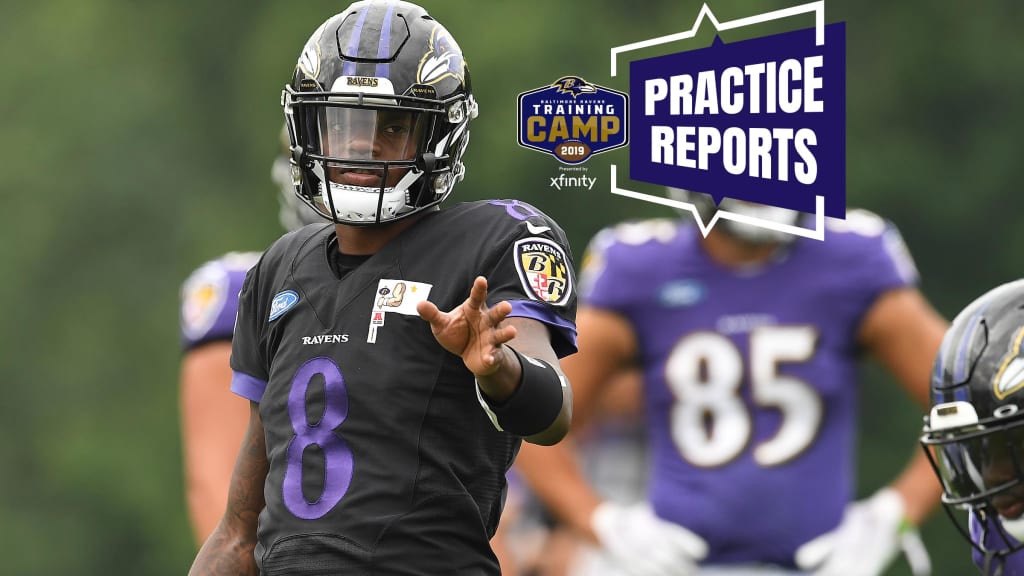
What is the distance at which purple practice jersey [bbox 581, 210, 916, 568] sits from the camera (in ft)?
22.5

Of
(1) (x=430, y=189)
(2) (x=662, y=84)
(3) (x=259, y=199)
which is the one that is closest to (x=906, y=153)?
(3) (x=259, y=199)

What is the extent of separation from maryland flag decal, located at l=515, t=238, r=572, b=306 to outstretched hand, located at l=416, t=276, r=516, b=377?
27 cm

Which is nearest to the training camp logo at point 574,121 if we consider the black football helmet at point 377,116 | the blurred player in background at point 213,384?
the blurred player in background at point 213,384

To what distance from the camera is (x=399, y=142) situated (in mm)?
3689

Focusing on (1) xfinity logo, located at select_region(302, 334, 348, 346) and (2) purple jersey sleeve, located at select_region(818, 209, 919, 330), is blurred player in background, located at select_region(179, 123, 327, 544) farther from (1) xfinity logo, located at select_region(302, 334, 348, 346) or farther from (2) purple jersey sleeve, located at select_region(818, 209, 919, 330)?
(1) xfinity logo, located at select_region(302, 334, 348, 346)

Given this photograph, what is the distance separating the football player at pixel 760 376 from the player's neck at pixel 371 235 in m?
3.44

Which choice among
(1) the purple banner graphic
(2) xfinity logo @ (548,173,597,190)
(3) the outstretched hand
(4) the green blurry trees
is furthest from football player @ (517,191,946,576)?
(4) the green blurry trees

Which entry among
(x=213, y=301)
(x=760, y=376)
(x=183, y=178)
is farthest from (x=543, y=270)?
(x=183, y=178)

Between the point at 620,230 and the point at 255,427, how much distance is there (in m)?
3.79

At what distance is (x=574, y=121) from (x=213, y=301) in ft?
5.82

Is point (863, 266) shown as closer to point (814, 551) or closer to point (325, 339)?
point (814, 551)

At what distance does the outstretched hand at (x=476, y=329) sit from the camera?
308 cm

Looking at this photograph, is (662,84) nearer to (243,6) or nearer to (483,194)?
(483,194)

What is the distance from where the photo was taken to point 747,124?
23.1ft
